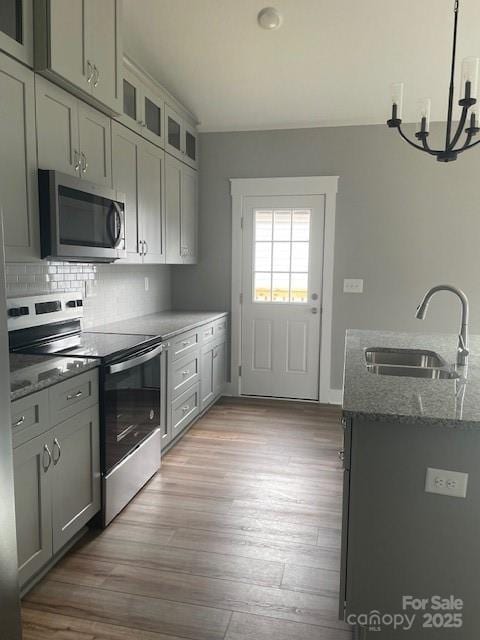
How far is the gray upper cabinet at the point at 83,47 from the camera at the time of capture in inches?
83.3

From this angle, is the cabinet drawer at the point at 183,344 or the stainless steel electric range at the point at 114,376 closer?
the stainless steel electric range at the point at 114,376

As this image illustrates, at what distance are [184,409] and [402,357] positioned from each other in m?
1.77

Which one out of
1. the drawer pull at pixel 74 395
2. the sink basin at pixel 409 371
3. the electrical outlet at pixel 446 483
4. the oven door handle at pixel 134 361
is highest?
the sink basin at pixel 409 371

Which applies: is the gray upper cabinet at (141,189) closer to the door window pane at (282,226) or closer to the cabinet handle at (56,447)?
the door window pane at (282,226)

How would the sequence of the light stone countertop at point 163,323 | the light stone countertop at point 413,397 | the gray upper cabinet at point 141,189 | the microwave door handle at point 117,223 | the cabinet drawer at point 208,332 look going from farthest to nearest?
1. the cabinet drawer at point 208,332
2. the light stone countertop at point 163,323
3. the gray upper cabinet at point 141,189
4. the microwave door handle at point 117,223
5. the light stone countertop at point 413,397

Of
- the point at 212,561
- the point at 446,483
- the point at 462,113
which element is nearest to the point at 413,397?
the point at 446,483

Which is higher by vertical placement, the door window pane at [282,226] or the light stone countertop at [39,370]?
the door window pane at [282,226]

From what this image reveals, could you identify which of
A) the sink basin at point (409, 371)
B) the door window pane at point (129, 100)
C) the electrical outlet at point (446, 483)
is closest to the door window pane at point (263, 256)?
the door window pane at point (129, 100)

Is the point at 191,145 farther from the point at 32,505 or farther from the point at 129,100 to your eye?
the point at 32,505

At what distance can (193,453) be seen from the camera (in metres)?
3.43

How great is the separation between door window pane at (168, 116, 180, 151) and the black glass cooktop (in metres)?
1.95


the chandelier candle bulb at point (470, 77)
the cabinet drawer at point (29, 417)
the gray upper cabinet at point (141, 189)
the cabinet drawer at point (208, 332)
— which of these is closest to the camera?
the cabinet drawer at point (29, 417)

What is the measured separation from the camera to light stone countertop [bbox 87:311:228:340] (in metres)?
3.25

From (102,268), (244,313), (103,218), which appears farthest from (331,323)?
(103,218)
